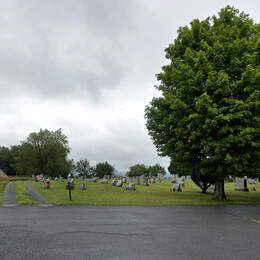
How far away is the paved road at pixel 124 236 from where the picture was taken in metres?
8.86

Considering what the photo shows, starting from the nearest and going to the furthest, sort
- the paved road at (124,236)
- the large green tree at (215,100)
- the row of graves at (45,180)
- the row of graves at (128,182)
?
the paved road at (124,236), the large green tree at (215,100), the row of graves at (128,182), the row of graves at (45,180)

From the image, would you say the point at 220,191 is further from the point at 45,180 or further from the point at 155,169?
the point at 155,169

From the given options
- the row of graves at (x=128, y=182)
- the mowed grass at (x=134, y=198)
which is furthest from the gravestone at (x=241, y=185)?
the row of graves at (x=128, y=182)

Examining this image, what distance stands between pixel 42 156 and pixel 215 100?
83633mm

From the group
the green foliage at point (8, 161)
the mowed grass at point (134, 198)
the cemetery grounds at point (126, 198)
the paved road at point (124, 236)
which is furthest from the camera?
the green foliage at point (8, 161)

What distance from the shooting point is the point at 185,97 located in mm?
25594

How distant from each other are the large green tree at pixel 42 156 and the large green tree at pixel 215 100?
252ft

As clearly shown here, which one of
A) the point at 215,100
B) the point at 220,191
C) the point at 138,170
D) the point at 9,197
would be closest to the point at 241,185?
the point at 220,191

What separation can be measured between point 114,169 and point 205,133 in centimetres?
9301

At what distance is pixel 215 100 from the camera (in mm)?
24375

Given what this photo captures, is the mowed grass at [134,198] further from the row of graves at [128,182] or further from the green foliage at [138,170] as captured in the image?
the green foliage at [138,170]

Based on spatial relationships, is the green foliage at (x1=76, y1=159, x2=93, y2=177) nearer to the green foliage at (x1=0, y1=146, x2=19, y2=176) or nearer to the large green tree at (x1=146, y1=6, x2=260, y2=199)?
the green foliage at (x1=0, y1=146, x2=19, y2=176)

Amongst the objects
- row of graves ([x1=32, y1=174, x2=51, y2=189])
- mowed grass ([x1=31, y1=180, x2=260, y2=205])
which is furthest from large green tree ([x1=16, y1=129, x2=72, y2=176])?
mowed grass ([x1=31, y1=180, x2=260, y2=205])

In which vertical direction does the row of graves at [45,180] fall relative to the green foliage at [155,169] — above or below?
below
